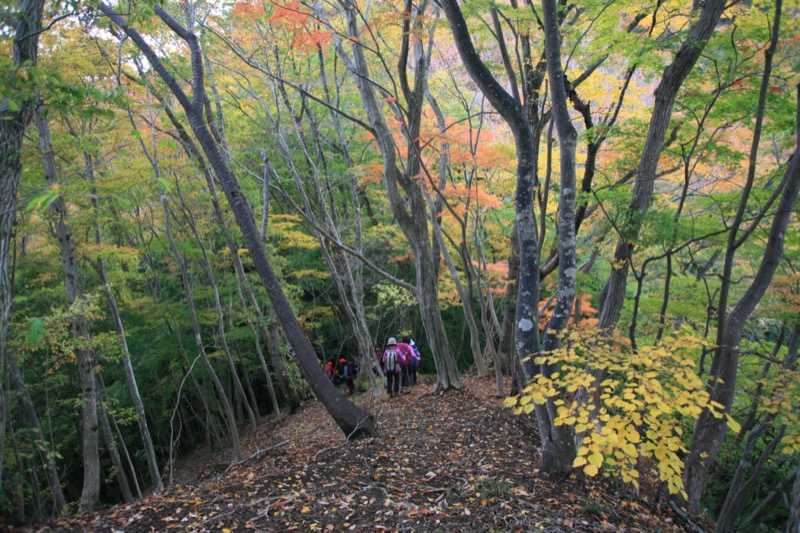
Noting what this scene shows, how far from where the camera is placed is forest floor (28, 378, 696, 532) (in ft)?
11.8

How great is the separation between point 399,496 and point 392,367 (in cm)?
569

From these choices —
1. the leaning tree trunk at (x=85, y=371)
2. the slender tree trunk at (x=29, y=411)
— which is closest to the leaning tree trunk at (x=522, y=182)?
the leaning tree trunk at (x=85, y=371)

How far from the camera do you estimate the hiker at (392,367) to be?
972 cm

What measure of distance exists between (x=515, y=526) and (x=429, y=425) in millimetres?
3034

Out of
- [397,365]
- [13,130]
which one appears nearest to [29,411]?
[397,365]

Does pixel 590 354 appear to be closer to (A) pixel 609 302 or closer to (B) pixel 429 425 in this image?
(A) pixel 609 302

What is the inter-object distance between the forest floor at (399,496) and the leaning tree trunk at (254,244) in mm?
339

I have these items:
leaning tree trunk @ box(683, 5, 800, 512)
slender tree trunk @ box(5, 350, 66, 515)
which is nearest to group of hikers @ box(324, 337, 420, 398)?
slender tree trunk @ box(5, 350, 66, 515)

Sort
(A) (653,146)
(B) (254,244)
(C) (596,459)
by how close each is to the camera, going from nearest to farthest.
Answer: (C) (596,459)
(A) (653,146)
(B) (254,244)

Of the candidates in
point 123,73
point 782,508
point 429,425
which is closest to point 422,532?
point 429,425

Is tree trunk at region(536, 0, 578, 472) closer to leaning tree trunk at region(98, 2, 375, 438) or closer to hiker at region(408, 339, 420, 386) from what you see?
leaning tree trunk at region(98, 2, 375, 438)

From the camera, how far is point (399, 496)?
13.4 ft

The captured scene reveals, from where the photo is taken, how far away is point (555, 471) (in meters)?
4.53

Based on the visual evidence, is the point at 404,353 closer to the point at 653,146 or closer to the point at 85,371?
the point at 85,371
